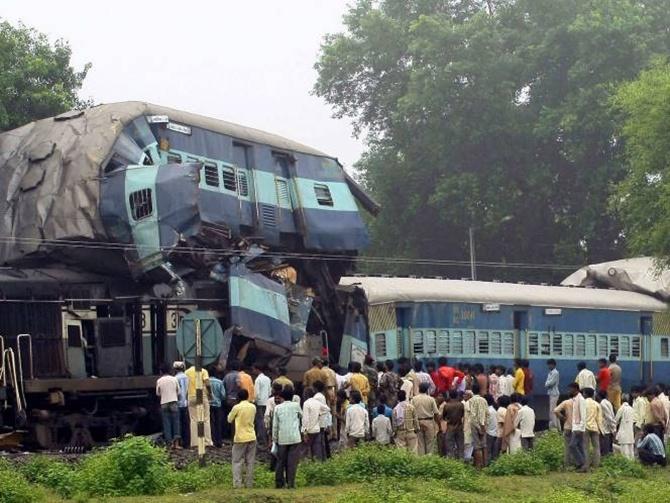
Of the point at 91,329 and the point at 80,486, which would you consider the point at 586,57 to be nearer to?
the point at 91,329

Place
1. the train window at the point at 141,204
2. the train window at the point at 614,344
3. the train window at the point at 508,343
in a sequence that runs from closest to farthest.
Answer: the train window at the point at 141,204, the train window at the point at 508,343, the train window at the point at 614,344

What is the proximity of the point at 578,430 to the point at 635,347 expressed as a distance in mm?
15879

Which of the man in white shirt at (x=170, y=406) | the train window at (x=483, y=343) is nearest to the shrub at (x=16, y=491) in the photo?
the man in white shirt at (x=170, y=406)

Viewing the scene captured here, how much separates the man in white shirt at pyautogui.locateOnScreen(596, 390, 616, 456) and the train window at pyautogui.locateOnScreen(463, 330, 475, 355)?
886 cm

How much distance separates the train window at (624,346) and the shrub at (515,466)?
15292 mm

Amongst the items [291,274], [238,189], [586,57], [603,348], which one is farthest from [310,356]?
[586,57]

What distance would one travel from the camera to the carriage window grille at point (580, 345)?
1363 inches

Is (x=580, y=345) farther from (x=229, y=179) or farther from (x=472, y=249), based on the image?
(x=472, y=249)

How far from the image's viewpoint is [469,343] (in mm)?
31984

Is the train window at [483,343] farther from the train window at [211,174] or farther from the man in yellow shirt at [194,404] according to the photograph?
the man in yellow shirt at [194,404]

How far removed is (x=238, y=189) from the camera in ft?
90.5

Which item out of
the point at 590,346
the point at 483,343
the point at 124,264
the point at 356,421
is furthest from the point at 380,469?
the point at 590,346

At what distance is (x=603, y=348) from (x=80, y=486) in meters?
20.8

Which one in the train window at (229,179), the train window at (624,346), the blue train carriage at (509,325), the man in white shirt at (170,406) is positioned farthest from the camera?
the train window at (624,346)
